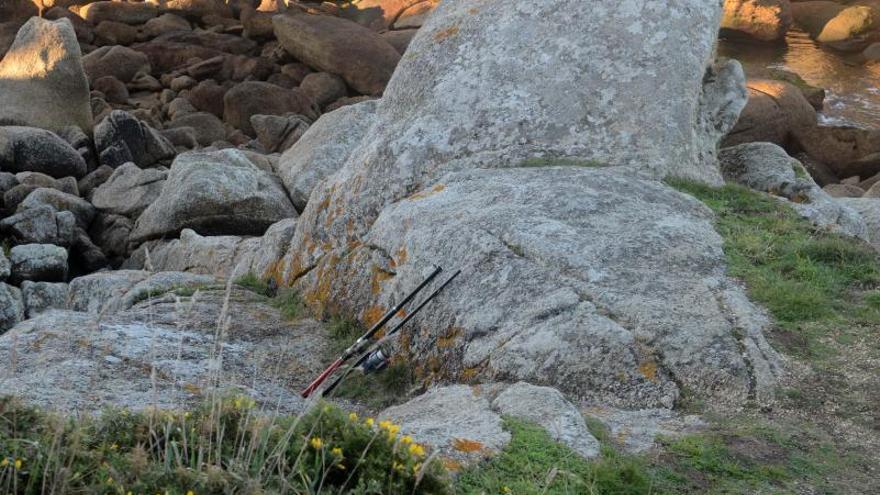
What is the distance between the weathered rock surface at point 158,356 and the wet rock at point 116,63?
23994mm

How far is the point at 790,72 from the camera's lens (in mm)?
34781

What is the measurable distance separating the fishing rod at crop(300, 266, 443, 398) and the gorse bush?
73.3 inches

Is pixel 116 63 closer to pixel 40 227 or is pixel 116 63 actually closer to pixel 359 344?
pixel 40 227

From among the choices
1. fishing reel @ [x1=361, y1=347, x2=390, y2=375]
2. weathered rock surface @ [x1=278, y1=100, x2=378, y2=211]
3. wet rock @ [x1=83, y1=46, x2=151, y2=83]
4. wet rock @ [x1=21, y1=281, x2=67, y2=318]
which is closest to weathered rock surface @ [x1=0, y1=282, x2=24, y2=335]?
wet rock @ [x1=21, y1=281, x2=67, y2=318]

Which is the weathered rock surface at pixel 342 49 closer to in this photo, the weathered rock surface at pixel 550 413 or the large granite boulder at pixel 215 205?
the large granite boulder at pixel 215 205

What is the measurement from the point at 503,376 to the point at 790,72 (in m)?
30.5

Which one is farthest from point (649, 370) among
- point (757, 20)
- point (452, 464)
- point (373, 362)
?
point (757, 20)

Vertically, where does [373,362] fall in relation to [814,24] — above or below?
above

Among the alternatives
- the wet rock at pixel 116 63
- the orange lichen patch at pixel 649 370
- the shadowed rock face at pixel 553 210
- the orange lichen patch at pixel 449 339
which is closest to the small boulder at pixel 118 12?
the wet rock at pixel 116 63

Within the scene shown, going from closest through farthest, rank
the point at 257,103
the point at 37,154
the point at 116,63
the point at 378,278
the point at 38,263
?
the point at 378,278
the point at 38,263
the point at 37,154
the point at 257,103
the point at 116,63

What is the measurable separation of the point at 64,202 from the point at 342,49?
15.2 meters

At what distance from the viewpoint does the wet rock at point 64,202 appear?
17625 millimetres

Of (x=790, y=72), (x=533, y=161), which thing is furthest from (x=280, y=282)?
(x=790, y=72)

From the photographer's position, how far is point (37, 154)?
20.0m
